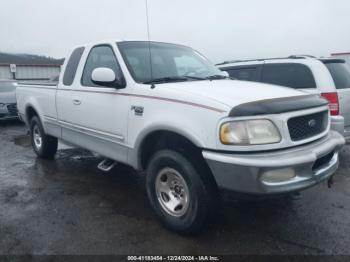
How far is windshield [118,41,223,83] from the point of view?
12.5 ft

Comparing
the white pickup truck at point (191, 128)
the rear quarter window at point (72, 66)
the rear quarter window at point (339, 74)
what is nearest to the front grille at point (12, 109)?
the rear quarter window at point (72, 66)

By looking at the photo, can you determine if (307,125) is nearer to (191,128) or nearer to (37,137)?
(191,128)

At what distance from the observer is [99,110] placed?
4.07 metres

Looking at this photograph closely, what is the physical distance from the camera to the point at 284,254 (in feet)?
9.64

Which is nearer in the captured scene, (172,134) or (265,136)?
(265,136)

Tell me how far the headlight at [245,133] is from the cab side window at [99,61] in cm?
172

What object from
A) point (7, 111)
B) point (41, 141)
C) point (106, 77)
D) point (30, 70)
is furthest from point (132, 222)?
point (30, 70)

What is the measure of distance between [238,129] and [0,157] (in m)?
5.76

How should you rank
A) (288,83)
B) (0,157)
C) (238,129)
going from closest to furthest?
(238,129), (288,83), (0,157)

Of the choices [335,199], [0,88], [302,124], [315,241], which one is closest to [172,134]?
[302,124]

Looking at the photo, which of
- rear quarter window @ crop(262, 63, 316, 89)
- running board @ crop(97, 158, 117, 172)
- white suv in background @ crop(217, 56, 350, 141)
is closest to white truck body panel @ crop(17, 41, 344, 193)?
running board @ crop(97, 158, 117, 172)

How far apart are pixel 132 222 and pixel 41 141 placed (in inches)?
131

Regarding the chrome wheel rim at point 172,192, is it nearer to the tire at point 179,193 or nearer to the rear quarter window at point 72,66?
the tire at point 179,193

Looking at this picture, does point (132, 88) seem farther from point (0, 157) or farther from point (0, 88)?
point (0, 88)
